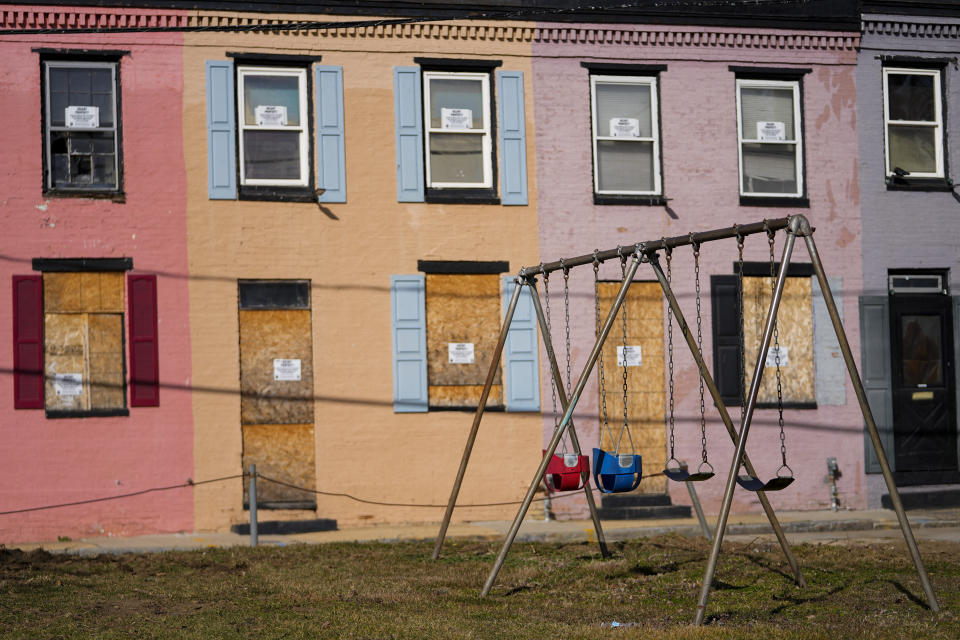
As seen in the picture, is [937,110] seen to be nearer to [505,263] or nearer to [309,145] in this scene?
[505,263]

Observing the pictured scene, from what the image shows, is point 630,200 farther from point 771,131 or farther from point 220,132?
point 220,132

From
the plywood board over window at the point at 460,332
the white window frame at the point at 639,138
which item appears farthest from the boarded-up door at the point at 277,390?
the white window frame at the point at 639,138

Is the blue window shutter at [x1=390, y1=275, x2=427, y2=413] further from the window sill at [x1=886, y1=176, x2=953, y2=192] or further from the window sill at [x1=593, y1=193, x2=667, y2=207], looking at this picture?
the window sill at [x1=886, y1=176, x2=953, y2=192]

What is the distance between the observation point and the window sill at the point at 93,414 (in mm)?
16406

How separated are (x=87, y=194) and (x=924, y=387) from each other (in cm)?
1250

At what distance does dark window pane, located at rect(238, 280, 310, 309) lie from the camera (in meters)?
17.2

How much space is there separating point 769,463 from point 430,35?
795cm

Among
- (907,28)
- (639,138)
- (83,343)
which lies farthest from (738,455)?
(907,28)

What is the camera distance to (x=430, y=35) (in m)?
17.9

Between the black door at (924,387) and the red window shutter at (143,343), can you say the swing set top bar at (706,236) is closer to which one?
the red window shutter at (143,343)

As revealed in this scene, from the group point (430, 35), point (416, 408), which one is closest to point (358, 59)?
point (430, 35)

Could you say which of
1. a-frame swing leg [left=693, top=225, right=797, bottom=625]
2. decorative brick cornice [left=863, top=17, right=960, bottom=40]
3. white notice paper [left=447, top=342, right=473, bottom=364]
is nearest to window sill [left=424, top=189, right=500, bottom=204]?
white notice paper [left=447, top=342, right=473, bottom=364]

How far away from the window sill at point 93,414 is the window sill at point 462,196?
16.7 feet

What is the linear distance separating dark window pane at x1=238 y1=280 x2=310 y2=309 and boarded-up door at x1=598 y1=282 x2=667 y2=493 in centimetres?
429
